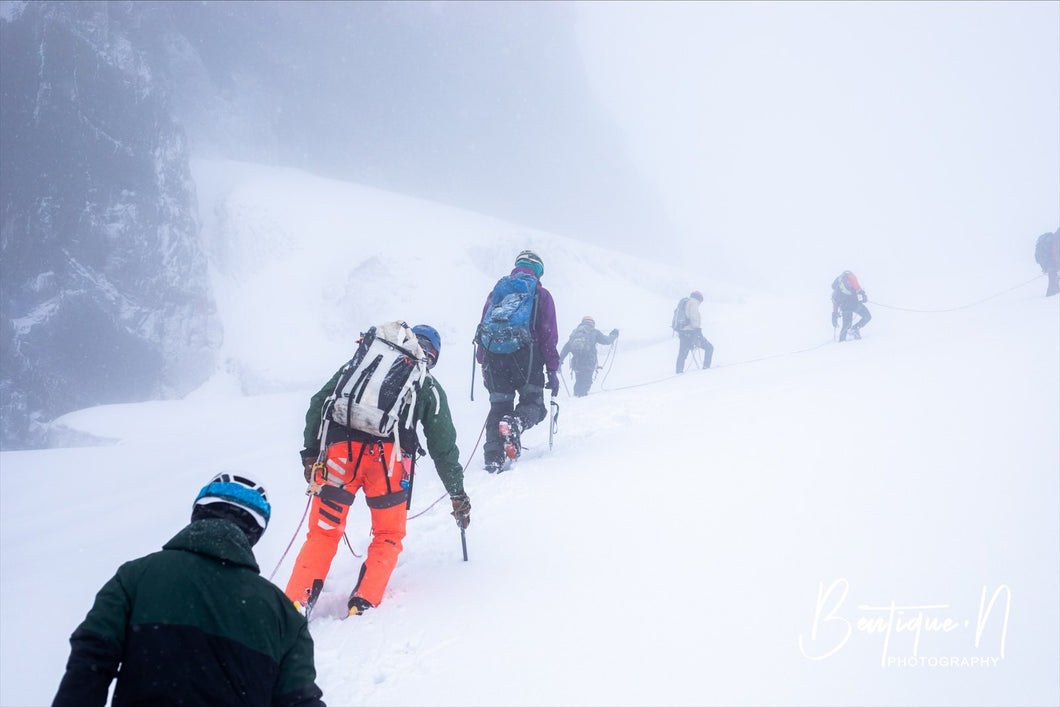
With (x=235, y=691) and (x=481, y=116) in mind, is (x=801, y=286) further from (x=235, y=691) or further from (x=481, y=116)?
(x=235, y=691)

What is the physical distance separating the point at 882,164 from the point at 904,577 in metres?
228

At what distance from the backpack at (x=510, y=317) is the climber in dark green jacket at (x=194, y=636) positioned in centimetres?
395

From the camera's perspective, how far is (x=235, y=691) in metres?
1.37

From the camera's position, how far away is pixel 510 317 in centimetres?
545

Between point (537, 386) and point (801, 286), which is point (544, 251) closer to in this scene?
point (537, 386)

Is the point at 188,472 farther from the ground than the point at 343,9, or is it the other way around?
the point at 343,9

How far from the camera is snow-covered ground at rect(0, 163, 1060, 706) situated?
89.7 inches

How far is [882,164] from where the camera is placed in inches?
7269

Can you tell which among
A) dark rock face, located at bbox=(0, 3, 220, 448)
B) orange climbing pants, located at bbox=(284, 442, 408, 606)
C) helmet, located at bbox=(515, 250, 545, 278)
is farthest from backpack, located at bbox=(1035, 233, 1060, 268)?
dark rock face, located at bbox=(0, 3, 220, 448)

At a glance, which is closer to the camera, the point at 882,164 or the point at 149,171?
the point at 149,171

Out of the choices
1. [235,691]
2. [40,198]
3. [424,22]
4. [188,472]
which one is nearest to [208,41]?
[424,22]

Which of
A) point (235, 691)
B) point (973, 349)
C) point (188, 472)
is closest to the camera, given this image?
point (235, 691)

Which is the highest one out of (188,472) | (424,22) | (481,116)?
(424,22)

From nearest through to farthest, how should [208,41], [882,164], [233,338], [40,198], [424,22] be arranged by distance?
[40,198] → [233,338] → [208,41] → [424,22] → [882,164]
